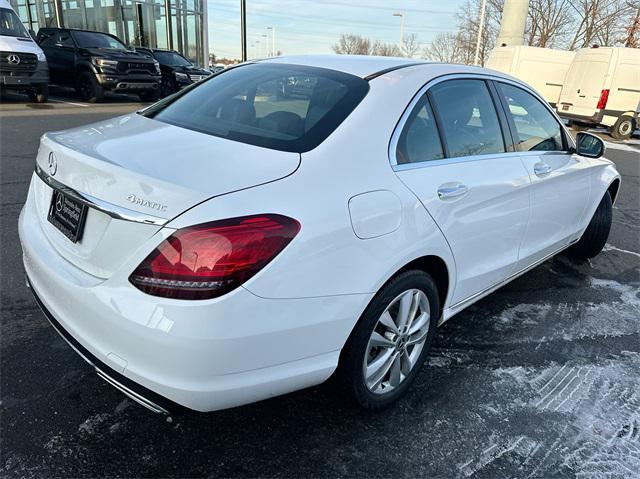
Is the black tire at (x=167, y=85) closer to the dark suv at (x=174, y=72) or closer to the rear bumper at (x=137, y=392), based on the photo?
the dark suv at (x=174, y=72)

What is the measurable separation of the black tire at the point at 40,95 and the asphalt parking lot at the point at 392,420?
438 inches

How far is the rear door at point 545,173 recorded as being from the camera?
10.5ft

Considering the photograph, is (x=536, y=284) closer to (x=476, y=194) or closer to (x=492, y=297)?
(x=492, y=297)

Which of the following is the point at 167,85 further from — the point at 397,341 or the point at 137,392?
the point at 137,392

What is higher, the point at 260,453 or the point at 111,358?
the point at 111,358

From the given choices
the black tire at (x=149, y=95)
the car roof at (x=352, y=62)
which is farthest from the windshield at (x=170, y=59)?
the car roof at (x=352, y=62)

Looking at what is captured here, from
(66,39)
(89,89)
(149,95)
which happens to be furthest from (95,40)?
(149,95)

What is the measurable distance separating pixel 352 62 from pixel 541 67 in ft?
52.9

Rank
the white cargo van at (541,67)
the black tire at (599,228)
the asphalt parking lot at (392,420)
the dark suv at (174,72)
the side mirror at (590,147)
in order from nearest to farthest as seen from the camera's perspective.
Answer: the asphalt parking lot at (392,420)
the side mirror at (590,147)
the black tire at (599,228)
the white cargo van at (541,67)
the dark suv at (174,72)

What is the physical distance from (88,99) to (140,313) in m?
14.8

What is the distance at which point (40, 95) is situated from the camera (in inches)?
506

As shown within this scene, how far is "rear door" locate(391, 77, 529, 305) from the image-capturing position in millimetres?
2385

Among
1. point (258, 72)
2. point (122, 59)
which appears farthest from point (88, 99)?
point (258, 72)

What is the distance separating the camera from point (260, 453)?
7.16ft
